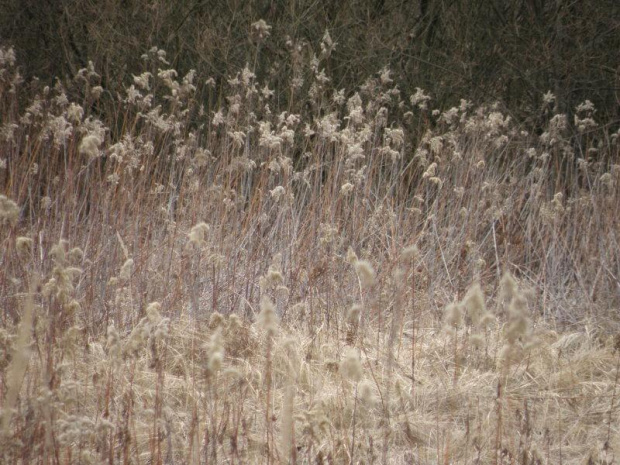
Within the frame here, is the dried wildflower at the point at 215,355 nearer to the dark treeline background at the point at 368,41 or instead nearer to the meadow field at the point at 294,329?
the meadow field at the point at 294,329

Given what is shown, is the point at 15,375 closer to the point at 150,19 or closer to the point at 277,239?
the point at 277,239

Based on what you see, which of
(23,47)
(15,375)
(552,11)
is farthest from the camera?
(23,47)

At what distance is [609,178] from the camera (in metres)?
4.03

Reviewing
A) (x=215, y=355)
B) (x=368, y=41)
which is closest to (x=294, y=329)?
(x=215, y=355)

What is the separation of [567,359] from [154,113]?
2.33 meters

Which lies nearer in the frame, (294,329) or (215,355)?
(215,355)

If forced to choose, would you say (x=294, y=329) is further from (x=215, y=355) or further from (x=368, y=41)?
(x=368, y=41)

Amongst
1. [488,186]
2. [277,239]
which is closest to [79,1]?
[277,239]

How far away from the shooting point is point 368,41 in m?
Result: 6.71

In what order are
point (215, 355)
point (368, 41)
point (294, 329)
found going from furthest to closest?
point (368, 41) → point (294, 329) → point (215, 355)

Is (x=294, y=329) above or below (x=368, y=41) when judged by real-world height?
below

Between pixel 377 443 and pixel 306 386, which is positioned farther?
pixel 306 386

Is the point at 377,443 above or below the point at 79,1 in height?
below

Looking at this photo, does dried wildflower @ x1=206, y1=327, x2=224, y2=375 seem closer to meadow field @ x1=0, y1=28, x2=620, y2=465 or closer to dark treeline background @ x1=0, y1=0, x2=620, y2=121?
meadow field @ x1=0, y1=28, x2=620, y2=465
